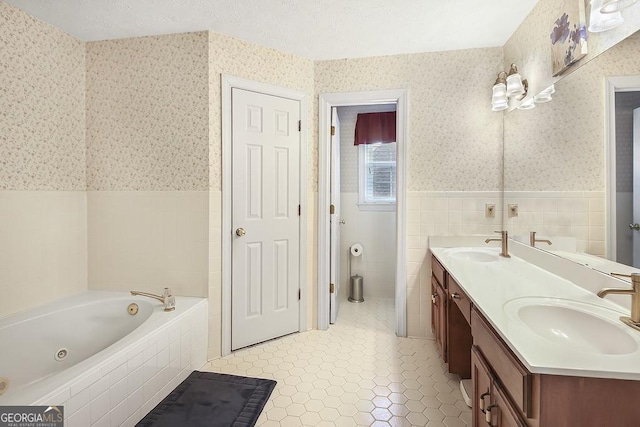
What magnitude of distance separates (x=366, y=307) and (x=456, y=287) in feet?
5.70

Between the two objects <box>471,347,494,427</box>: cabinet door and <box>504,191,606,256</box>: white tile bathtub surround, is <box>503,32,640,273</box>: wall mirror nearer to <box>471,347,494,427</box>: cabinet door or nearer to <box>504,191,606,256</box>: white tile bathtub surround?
<box>504,191,606,256</box>: white tile bathtub surround

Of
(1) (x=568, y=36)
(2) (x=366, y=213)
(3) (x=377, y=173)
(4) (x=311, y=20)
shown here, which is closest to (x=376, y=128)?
(3) (x=377, y=173)

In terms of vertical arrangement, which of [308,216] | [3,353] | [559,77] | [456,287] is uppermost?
[559,77]

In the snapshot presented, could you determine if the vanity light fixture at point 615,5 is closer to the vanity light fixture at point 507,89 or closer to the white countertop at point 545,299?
the vanity light fixture at point 507,89

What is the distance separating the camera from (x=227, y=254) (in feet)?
7.63

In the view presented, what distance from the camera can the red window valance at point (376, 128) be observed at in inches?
134

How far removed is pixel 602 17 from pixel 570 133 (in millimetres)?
510

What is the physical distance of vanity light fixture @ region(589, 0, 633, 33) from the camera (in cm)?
122

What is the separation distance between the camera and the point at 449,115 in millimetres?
2496

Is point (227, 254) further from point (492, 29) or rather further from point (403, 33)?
point (492, 29)

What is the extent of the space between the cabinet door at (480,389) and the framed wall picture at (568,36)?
4.91ft

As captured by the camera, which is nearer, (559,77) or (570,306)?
(570,306)

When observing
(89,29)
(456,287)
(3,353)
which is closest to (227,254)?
(3,353)

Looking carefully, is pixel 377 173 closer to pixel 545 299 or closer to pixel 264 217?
pixel 264 217
